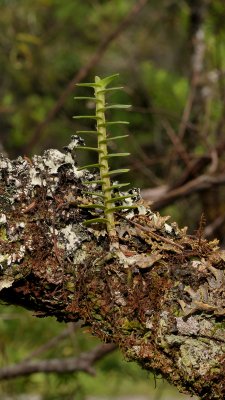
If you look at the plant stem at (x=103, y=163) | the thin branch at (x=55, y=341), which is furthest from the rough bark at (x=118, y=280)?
the thin branch at (x=55, y=341)

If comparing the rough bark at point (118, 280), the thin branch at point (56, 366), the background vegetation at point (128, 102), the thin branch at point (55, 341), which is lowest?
the rough bark at point (118, 280)

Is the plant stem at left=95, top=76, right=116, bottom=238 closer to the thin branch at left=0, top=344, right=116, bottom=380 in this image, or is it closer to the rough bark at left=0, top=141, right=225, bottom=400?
the rough bark at left=0, top=141, right=225, bottom=400

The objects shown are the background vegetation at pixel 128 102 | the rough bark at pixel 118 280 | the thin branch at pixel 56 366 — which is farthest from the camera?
the background vegetation at pixel 128 102

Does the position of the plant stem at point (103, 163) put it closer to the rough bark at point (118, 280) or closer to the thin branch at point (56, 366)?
the rough bark at point (118, 280)

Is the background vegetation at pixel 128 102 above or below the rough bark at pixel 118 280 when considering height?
above

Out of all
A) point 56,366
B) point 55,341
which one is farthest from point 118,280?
point 55,341

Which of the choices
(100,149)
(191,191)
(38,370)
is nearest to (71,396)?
(38,370)

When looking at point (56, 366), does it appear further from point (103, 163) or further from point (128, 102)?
point (128, 102)
